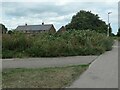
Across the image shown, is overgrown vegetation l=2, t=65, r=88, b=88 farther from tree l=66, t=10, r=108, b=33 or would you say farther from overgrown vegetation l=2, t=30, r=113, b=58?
tree l=66, t=10, r=108, b=33

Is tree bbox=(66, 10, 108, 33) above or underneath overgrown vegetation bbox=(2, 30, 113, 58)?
above

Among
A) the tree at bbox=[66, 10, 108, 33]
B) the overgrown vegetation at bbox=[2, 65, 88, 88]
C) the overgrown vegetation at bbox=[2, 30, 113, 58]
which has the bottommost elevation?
the overgrown vegetation at bbox=[2, 65, 88, 88]

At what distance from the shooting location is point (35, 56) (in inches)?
731

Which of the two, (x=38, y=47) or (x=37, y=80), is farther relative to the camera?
(x=38, y=47)

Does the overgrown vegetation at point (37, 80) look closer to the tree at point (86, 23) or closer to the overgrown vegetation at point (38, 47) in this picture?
the overgrown vegetation at point (38, 47)

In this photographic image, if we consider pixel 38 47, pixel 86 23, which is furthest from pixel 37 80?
pixel 86 23

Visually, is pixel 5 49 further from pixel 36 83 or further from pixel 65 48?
pixel 36 83

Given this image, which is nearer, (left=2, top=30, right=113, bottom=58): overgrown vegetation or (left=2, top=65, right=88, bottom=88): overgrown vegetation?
(left=2, top=65, right=88, bottom=88): overgrown vegetation

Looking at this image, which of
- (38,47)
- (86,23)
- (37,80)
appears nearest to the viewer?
(37,80)

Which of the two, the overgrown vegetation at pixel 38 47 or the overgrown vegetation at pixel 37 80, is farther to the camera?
the overgrown vegetation at pixel 38 47

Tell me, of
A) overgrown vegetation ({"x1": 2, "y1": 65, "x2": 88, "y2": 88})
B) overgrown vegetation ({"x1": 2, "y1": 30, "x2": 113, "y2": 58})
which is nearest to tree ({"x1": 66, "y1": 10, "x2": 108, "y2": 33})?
overgrown vegetation ({"x1": 2, "y1": 30, "x2": 113, "y2": 58})

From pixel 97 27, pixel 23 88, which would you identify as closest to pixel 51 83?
pixel 23 88

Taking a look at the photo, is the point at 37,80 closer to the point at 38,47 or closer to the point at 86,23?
the point at 38,47

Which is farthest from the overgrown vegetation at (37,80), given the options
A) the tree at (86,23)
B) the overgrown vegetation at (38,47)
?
the tree at (86,23)
